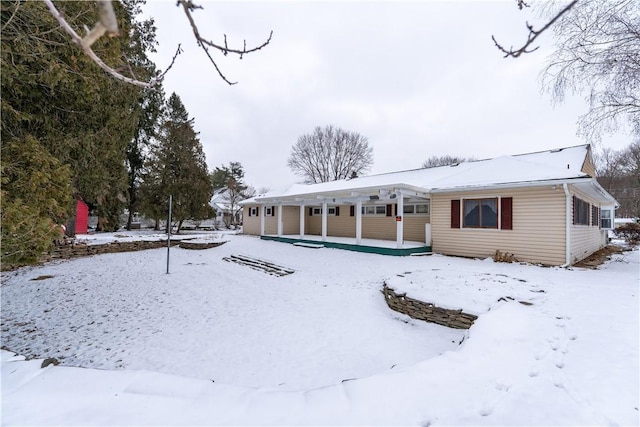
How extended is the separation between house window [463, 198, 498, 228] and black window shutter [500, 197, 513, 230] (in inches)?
7.2

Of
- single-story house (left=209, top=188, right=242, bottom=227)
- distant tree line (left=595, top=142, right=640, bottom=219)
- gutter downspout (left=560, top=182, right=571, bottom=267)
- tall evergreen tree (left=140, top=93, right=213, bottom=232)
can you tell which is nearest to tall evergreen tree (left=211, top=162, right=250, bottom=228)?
single-story house (left=209, top=188, right=242, bottom=227)

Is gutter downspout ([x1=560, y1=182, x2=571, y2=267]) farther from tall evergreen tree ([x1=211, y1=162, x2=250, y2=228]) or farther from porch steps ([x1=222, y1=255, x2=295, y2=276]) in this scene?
tall evergreen tree ([x1=211, y1=162, x2=250, y2=228])

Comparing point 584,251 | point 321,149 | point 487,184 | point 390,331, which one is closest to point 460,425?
point 390,331

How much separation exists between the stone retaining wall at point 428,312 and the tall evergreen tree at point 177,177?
61.0 ft

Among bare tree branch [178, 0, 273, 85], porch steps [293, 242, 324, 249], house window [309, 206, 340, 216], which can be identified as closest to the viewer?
bare tree branch [178, 0, 273, 85]

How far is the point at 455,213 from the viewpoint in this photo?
34.6ft

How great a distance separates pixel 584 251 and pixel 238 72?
13.1 metres

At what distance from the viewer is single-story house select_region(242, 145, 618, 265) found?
27.9 feet

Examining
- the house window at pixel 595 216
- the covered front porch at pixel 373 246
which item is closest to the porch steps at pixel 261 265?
the covered front porch at pixel 373 246

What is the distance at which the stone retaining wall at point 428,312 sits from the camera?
4933 mm

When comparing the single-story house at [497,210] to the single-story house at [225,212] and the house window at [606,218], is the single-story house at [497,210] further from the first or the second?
the single-story house at [225,212]

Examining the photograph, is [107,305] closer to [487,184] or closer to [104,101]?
[104,101]

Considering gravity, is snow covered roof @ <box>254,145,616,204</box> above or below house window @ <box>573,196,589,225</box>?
above

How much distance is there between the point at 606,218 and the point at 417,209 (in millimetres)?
11222
